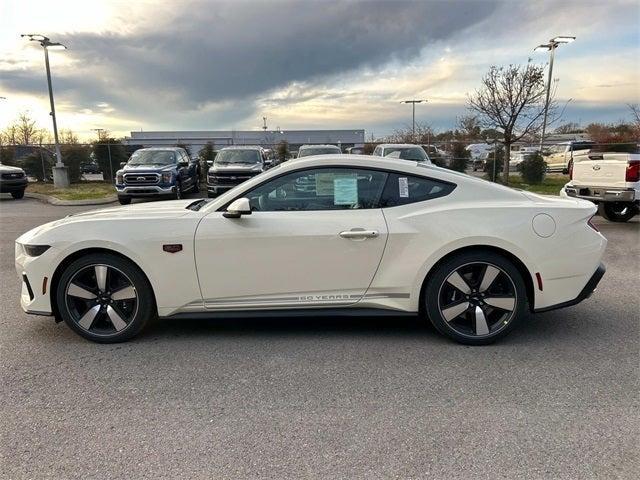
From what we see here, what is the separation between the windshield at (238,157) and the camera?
1630 cm

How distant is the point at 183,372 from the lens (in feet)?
10.8

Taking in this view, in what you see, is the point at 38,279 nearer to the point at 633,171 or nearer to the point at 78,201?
the point at 633,171

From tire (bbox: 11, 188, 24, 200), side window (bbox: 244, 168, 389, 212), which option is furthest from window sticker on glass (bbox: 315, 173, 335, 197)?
tire (bbox: 11, 188, 24, 200)

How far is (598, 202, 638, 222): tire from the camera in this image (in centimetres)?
963

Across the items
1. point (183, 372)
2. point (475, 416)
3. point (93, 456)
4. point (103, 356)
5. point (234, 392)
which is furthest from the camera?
point (103, 356)

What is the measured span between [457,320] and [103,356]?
286 centimetres

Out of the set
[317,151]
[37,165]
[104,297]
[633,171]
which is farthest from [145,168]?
[633,171]

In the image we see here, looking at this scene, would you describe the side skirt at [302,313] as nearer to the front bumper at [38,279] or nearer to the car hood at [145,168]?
the front bumper at [38,279]

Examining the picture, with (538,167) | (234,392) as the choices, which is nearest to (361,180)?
(234,392)

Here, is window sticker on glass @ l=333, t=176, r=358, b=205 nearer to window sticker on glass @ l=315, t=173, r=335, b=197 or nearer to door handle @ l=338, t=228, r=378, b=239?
window sticker on glass @ l=315, t=173, r=335, b=197

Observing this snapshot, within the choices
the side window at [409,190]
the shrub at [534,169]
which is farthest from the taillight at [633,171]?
Result: the shrub at [534,169]

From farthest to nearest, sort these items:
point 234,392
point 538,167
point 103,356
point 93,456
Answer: point 538,167 → point 103,356 → point 234,392 → point 93,456

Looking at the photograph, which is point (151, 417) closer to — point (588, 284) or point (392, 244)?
point (392, 244)

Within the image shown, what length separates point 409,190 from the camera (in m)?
3.74
